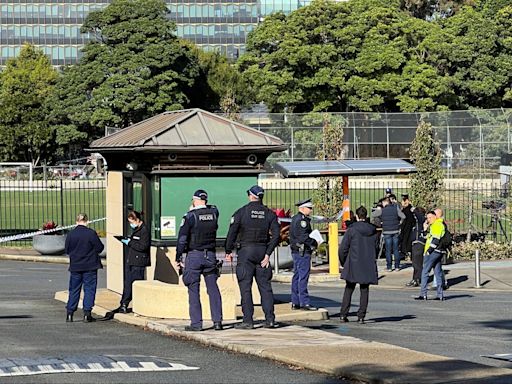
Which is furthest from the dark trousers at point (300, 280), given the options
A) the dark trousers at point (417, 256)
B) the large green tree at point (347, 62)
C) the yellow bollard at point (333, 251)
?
the large green tree at point (347, 62)

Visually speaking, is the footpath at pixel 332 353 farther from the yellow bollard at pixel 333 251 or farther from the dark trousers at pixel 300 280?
the yellow bollard at pixel 333 251

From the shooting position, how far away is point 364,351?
1277cm

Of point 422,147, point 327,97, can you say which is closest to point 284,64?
point 327,97

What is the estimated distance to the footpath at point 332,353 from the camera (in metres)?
→ 11.0

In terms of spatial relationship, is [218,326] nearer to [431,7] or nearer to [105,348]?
[105,348]

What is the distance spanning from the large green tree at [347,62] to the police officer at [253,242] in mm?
62463

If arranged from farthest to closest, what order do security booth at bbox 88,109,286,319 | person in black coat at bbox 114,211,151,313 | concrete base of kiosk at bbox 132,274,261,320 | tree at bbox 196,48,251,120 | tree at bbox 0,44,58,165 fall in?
1. tree at bbox 196,48,251,120
2. tree at bbox 0,44,58,165
3. security booth at bbox 88,109,286,319
4. person in black coat at bbox 114,211,151,313
5. concrete base of kiosk at bbox 132,274,261,320

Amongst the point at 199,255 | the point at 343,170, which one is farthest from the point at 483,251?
the point at 199,255

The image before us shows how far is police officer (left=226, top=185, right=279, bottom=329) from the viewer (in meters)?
14.9

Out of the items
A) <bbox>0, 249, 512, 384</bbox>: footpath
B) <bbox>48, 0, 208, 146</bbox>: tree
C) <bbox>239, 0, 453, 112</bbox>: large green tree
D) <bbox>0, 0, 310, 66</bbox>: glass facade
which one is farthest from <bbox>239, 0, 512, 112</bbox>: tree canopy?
<bbox>0, 249, 512, 384</bbox>: footpath

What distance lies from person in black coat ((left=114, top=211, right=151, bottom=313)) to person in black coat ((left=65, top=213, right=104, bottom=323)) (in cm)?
54

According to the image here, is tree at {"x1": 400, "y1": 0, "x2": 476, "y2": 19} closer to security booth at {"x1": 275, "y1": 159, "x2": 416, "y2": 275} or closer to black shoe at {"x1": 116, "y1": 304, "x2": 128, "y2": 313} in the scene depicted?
security booth at {"x1": 275, "y1": 159, "x2": 416, "y2": 275}

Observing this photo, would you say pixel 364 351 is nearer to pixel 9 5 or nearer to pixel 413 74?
pixel 413 74

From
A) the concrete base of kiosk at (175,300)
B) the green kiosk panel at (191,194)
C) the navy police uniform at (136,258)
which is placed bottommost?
the concrete base of kiosk at (175,300)
